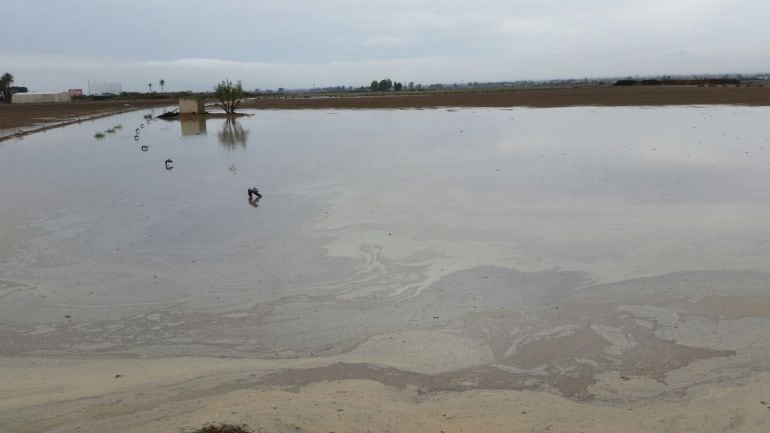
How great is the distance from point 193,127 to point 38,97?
66.2 metres

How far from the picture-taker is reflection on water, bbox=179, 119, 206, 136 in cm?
2816

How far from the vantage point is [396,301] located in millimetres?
6270

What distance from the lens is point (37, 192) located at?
42.1 ft

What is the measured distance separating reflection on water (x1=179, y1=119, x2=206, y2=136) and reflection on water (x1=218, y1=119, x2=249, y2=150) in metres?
0.97

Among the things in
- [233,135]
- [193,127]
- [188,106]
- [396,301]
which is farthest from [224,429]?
[188,106]

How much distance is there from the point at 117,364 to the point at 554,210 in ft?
22.7

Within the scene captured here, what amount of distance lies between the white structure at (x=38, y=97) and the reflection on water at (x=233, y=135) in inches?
2463

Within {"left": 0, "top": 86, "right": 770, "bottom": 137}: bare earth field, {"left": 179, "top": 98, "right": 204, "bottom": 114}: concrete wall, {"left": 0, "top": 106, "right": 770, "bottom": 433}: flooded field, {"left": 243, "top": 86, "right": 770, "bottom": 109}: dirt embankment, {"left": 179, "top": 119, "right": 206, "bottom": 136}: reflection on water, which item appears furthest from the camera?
{"left": 243, "top": 86, "right": 770, "bottom": 109}: dirt embankment

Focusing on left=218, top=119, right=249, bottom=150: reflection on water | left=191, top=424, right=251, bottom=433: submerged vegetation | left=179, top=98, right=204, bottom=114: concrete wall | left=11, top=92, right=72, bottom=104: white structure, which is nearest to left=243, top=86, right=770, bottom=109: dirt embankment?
left=179, top=98, right=204, bottom=114: concrete wall

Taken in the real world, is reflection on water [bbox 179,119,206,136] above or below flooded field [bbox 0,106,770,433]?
above

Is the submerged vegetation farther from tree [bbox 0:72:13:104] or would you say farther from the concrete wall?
tree [bbox 0:72:13:104]

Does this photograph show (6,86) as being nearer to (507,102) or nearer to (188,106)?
(188,106)

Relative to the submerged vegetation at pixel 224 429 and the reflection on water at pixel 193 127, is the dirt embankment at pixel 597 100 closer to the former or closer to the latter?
the reflection on water at pixel 193 127

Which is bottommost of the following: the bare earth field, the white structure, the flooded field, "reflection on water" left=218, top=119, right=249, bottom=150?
the flooded field
